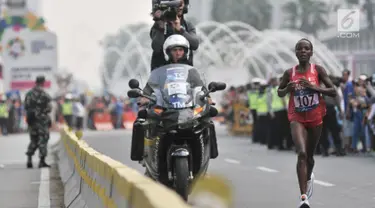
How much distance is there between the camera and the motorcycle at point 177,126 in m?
10.7

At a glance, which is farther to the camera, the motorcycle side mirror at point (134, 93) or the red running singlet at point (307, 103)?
the red running singlet at point (307, 103)

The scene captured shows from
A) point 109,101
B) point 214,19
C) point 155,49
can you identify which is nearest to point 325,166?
point 155,49

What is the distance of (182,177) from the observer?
414 inches

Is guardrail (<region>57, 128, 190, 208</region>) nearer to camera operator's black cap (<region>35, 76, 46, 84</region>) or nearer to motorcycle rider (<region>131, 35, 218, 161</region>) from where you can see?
motorcycle rider (<region>131, 35, 218, 161</region>)

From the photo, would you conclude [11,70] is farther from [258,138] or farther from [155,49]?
[155,49]

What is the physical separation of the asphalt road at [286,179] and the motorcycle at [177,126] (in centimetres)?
96

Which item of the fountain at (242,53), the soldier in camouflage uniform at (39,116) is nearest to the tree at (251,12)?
the fountain at (242,53)

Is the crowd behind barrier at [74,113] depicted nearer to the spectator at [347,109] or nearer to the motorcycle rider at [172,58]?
the spectator at [347,109]

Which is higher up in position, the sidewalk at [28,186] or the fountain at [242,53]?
the fountain at [242,53]

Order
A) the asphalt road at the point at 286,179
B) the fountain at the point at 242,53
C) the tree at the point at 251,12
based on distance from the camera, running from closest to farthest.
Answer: the asphalt road at the point at 286,179, the fountain at the point at 242,53, the tree at the point at 251,12

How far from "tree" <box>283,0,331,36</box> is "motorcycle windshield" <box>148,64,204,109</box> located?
99633mm

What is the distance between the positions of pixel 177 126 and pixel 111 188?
287 cm

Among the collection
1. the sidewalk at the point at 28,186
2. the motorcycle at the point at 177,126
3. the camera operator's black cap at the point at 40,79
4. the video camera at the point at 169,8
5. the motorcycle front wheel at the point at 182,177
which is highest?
the video camera at the point at 169,8

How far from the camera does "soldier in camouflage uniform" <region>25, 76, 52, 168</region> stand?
21.5 meters
